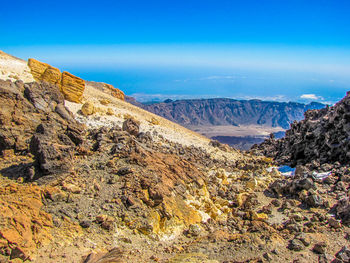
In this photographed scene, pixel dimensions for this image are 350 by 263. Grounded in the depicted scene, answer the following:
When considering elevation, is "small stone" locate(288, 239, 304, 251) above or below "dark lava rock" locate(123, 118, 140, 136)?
below

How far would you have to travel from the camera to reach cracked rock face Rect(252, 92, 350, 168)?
17.0 meters

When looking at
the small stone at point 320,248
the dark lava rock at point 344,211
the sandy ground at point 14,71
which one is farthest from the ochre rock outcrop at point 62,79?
the small stone at point 320,248

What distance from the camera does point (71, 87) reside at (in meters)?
23.5

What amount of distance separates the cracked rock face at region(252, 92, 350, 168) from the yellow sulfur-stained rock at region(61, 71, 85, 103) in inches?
750

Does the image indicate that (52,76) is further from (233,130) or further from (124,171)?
(233,130)

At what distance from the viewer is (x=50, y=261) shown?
5.77m

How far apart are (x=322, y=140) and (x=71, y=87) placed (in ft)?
71.5

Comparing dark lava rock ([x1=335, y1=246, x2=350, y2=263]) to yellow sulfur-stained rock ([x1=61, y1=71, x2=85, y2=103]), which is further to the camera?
yellow sulfur-stained rock ([x1=61, y1=71, x2=85, y2=103])

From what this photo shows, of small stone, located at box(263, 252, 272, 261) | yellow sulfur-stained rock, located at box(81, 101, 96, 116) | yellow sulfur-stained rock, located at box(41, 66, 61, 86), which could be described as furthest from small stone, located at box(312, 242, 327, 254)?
yellow sulfur-stained rock, located at box(41, 66, 61, 86)

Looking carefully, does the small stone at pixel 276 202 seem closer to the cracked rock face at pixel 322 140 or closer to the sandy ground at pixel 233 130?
the cracked rock face at pixel 322 140

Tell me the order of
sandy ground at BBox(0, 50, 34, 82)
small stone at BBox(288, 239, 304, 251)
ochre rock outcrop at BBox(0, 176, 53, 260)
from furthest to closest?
sandy ground at BBox(0, 50, 34, 82) → small stone at BBox(288, 239, 304, 251) → ochre rock outcrop at BBox(0, 176, 53, 260)

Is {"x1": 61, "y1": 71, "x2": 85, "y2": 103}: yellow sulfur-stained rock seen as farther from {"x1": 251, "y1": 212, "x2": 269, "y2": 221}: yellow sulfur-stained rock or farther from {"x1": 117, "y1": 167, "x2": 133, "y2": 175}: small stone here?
{"x1": 251, "y1": 212, "x2": 269, "y2": 221}: yellow sulfur-stained rock

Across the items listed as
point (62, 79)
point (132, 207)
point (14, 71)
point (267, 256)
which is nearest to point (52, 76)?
point (62, 79)

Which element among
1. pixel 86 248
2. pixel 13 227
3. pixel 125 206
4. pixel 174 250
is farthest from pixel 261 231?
pixel 13 227
